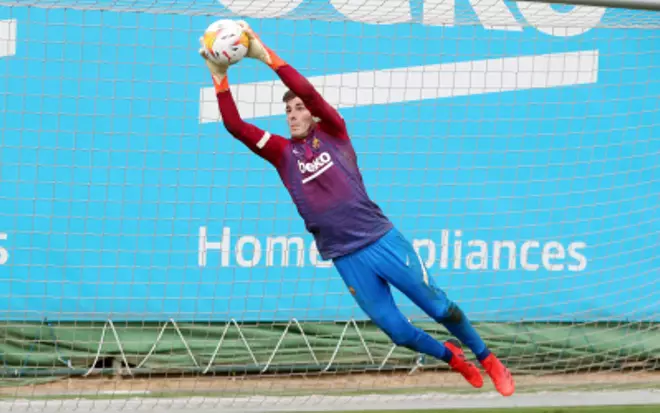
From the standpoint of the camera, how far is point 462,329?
5.59 meters

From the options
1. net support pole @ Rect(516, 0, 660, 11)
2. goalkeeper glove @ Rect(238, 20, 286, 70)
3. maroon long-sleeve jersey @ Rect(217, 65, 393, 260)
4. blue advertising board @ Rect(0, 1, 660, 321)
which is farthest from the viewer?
blue advertising board @ Rect(0, 1, 660, 321)

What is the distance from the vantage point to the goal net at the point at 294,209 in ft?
22.4

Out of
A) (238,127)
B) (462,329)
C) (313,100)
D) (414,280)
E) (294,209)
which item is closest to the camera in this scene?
(313,100)

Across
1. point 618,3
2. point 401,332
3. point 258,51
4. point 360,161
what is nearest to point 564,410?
point 401,332

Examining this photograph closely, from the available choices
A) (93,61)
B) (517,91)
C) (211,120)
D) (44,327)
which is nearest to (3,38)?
(93,61)

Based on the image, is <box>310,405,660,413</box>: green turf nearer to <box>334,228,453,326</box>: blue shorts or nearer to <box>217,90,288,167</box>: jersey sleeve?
<box>334,228,453,326</box>: blue shorts

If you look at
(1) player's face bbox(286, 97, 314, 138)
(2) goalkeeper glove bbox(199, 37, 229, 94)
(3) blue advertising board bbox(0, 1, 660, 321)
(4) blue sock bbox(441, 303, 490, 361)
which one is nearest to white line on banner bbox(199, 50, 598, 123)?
(3) blue advertising board bbox(0, 1, 660, 321)

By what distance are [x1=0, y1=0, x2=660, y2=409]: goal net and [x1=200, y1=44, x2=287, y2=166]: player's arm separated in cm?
150

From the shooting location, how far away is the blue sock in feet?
18.1

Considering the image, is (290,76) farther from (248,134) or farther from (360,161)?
(360,161)

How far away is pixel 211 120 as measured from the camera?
705cm

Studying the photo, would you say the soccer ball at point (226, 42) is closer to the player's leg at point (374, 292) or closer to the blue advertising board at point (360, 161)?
the player's leg at point (374, 292)

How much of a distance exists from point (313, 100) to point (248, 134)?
43 centimetres

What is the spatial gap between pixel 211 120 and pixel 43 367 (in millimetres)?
2066
